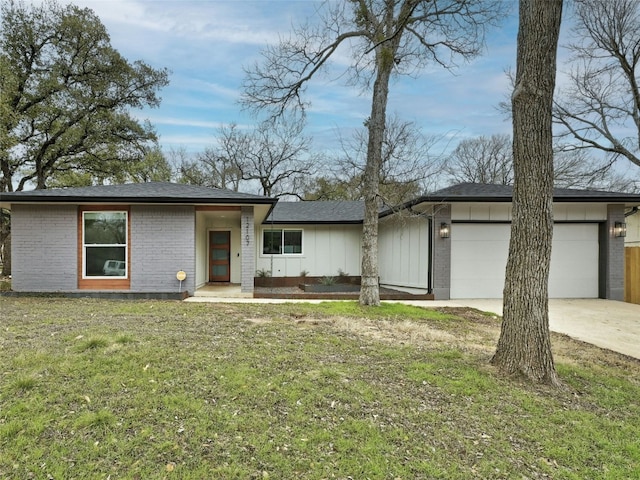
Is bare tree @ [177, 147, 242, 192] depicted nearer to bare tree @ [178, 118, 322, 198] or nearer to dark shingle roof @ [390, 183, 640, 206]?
bare tree @ [178, 118, 322, 198]

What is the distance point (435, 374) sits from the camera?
12.3ft

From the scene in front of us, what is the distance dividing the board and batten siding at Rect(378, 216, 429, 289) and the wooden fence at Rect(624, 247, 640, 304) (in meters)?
5.54


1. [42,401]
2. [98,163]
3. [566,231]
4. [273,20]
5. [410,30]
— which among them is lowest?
[42,401]

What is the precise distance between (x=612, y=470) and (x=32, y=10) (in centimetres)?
1949

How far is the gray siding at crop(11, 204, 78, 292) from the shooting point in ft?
30.1

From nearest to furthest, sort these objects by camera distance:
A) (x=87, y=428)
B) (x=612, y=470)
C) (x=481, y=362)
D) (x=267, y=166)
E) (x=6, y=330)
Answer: (x=612, y=470)
(x=87, y=428)
(x=481, y=362)
(x=6, y=330)
(x=267, y=166)

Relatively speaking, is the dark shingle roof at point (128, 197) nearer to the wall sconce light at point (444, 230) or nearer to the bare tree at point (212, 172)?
the wall sconce light at point (444, 230)

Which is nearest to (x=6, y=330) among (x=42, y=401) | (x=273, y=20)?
(x=42, y=401)

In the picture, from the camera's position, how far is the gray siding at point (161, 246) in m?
9.27

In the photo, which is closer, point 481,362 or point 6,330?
point 481,362

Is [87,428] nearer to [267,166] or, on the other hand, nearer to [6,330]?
[6,330]

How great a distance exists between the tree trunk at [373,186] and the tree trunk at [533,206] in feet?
13.8

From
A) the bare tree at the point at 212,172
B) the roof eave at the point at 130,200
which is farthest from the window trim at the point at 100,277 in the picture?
the bare tree at the point at 212,172

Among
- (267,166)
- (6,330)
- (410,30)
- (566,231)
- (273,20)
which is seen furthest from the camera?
(267,166)
